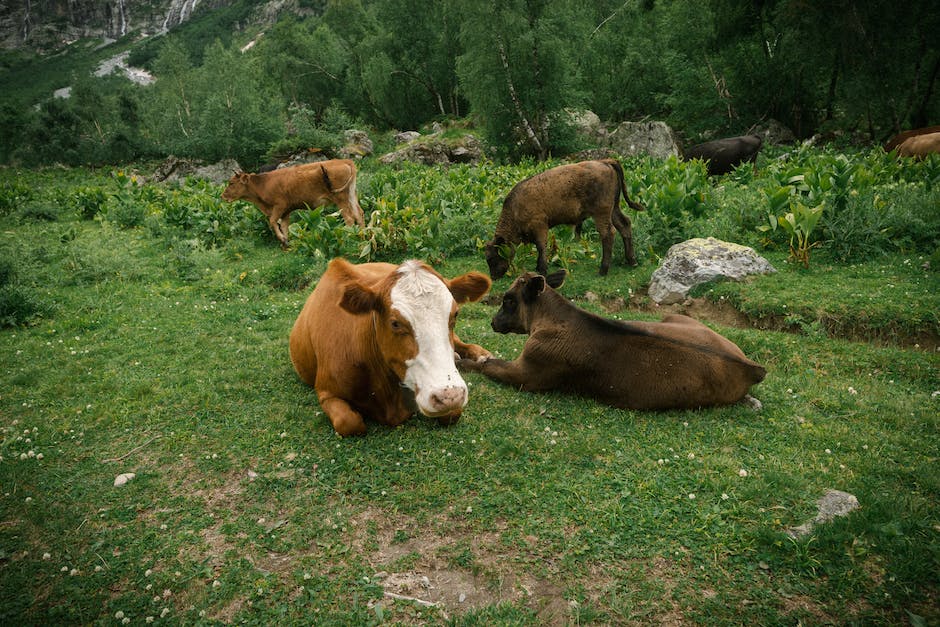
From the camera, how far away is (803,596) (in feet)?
9.89

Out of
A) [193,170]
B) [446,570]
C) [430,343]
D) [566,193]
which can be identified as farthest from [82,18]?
[446,570]

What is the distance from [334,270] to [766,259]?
7.85 meters

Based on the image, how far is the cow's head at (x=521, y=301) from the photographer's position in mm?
6262

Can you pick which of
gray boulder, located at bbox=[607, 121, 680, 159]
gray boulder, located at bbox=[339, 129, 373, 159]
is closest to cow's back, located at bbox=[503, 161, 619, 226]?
gray boulder, located at bbox=[607, 121, 680, 159]

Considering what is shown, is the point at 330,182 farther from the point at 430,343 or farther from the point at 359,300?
the point at 430,343

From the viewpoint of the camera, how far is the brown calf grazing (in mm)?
14413

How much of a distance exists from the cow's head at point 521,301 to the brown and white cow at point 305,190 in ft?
27.3

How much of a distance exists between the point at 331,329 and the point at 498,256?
558 centimetres

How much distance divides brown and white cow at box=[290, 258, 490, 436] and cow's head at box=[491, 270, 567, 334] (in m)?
1.61

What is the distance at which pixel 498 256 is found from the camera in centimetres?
1010

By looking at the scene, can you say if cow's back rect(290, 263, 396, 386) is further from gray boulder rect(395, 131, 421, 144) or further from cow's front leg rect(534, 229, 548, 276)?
gray boulder rect(395, 131, 421, 144)

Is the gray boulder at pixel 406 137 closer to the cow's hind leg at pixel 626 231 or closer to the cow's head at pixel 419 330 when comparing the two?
the cow's hind leg at pixel 626 231

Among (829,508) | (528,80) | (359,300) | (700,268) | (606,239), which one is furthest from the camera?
(528,80)

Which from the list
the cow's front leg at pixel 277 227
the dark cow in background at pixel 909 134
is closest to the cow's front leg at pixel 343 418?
the cow's front leg at pixel 277 227
